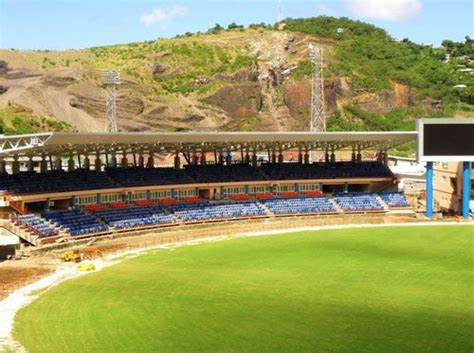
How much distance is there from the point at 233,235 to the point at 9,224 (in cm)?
1831

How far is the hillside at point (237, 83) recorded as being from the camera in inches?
5182

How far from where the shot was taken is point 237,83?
5974 inches

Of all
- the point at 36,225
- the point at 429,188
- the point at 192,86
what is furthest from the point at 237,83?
the point at 36,225

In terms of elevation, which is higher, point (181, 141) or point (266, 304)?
point (181, 141)

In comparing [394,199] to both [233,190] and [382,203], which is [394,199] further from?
[233,190]

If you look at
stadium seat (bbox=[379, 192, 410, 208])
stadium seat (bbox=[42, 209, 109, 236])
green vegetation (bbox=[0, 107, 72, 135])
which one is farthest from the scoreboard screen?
green vegetation (bbox=[0, 107, 72, 135])

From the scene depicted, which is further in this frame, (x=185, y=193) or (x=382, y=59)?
(x=382, y=59)

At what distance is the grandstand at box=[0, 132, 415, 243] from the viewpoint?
5506cm

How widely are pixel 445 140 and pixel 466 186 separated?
16.4ft

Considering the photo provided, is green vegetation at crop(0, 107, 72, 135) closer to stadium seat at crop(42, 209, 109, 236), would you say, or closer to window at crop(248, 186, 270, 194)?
window at crop(248, 186, 270, 194)

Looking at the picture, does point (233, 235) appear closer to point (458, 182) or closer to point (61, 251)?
point (61, 251)

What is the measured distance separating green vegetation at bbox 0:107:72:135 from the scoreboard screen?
2710 inches

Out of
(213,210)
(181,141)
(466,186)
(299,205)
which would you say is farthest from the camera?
(299,205)

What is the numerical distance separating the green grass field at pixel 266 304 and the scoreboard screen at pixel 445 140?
1813cm
